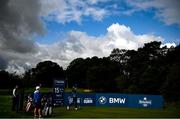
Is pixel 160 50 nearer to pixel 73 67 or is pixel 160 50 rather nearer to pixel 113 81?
pixel 113 81

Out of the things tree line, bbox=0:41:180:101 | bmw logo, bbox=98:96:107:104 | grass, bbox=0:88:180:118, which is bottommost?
grass, bbox=0:88:180:118

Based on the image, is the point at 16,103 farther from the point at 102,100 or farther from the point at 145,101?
the point at 145,101

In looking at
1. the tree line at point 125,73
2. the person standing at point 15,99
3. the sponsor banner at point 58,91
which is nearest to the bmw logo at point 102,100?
the sponsor banner at point 58,91

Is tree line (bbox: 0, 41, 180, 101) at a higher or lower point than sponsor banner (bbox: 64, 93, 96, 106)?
higher

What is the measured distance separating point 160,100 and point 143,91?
49.7m

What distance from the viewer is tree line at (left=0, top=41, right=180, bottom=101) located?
318 feet

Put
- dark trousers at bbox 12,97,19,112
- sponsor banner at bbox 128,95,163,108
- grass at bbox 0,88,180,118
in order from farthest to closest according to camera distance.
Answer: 1. sponsor banner at bbox 128,95,163,108
2. dark trousers at bbox 12,97,19,112
3. grass at bbox 0,88,180,118

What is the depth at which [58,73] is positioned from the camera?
181 m

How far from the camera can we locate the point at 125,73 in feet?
450

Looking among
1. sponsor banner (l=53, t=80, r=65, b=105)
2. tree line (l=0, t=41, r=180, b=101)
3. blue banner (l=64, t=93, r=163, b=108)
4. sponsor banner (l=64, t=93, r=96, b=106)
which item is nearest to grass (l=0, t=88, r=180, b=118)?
sponsor banner (l=53, t=80, r=65, b=105)

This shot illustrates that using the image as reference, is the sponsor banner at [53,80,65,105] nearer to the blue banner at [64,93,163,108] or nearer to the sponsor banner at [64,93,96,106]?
the sponsor banner at [64,93,96,106]

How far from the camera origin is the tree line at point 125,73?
96.8 m

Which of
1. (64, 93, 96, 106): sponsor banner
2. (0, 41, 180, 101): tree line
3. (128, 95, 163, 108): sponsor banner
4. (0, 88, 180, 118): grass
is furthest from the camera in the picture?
(0, 41, 180, 101): tree line

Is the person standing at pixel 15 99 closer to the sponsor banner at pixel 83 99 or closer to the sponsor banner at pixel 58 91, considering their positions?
the sponsor banner at pixel 58 91
